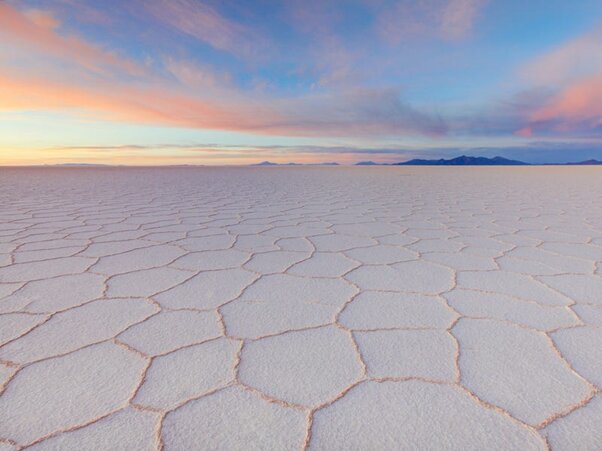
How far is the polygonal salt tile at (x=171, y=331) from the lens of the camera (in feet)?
3.43

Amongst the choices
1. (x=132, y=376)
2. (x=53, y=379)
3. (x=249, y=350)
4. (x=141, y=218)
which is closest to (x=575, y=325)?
(x=249, y=350)

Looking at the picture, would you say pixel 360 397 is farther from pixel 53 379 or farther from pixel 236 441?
pixel 53 379

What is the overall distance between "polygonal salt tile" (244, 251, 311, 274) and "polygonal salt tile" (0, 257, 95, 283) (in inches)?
28.7

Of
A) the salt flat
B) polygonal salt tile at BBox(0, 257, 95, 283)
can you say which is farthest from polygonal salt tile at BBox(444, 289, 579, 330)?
polygonal salt tile at BBox(0, 257, 95, 283)

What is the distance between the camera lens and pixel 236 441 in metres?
0.71

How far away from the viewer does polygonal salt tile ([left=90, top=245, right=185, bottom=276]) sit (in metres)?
1.74

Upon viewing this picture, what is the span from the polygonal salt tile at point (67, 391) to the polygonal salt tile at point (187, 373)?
0.14ft

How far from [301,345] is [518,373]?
512 millimetres

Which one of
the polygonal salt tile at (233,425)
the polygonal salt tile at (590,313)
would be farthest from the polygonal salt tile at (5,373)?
the polygonal salt tile at (590,313)

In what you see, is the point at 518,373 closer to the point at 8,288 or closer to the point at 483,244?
the point at 483,244

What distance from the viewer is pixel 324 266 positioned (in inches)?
70.4

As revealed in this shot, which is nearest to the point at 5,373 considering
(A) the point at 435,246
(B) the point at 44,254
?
(B) the point at 44,254

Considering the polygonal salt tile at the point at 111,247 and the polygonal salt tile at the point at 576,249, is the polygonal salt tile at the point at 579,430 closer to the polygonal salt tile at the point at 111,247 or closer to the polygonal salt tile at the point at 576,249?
the polygonal salt tile at the point at 576,249

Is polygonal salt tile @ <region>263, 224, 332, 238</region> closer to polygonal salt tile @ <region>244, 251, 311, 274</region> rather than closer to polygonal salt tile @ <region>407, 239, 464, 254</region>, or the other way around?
polygonal salt tile @ <region>244, 251, 311, 274</region>
